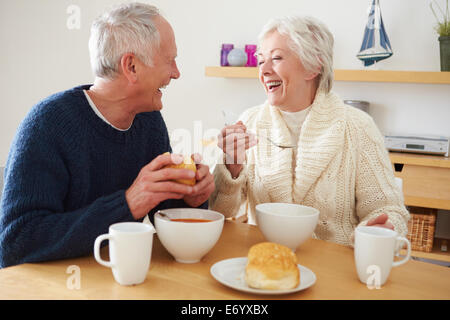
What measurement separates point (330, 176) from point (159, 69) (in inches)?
26.7

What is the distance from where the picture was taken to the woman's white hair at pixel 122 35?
1.24 metres

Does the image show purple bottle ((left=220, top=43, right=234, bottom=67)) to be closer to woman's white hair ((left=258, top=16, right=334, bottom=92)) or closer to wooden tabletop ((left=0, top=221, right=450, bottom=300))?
woman's white hair ((left=258, top=16, right=334, bottom=92))

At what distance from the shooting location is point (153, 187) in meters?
1.03

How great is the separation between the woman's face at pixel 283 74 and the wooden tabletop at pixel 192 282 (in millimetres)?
731

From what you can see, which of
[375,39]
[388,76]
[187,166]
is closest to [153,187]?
[187,166]

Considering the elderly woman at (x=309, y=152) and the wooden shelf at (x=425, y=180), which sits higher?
the elderly woman at (x=309, y=152)

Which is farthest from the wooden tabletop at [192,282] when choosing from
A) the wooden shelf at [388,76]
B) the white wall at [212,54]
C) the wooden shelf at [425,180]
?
the white wall at [212,54]

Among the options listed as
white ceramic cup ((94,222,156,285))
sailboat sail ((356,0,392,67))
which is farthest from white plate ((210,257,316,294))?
sailboat sail ((356,0,392,67))

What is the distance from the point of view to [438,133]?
128 inches

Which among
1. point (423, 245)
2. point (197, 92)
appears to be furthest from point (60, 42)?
point (423, 245)

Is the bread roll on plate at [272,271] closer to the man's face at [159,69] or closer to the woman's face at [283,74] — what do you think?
the man's face at [159,69]

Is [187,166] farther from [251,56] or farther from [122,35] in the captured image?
[251,56]
